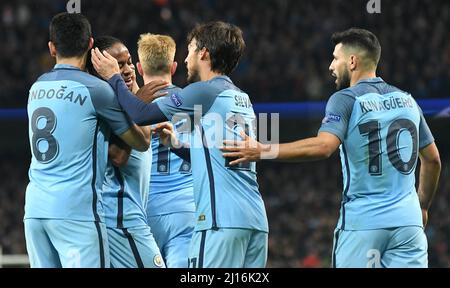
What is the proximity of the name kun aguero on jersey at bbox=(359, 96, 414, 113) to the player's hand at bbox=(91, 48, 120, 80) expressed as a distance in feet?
5.36

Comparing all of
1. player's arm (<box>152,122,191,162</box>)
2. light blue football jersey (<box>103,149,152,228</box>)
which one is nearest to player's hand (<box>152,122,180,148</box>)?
player's arm (<box>152,122,191,162</box>)

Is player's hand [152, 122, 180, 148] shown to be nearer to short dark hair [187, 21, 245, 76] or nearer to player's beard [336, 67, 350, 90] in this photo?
short dark hair [187, 21, 245, 76]

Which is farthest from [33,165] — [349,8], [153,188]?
[349,8]

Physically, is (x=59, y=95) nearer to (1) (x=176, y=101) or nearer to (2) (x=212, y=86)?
(1) (x=176, y=101)

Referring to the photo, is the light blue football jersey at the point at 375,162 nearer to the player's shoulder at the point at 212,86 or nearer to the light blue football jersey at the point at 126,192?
the player's shoulder at the point at 212,86

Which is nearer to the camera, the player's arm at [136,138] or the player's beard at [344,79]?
the player's arm at [136,138]

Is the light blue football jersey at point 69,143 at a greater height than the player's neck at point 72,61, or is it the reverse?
the player's neck at point 72,61

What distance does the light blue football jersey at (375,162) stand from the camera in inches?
231

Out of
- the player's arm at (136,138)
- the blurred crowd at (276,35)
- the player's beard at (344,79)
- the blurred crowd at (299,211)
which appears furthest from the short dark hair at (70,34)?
the blurred crowd at (276,35)

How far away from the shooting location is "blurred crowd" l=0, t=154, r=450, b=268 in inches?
654

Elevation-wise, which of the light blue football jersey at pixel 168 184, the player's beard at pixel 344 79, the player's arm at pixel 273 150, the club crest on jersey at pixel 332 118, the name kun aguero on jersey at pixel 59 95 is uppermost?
the player's beard at pixel 344 79

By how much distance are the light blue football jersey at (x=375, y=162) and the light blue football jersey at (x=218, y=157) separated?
2.07 ft
